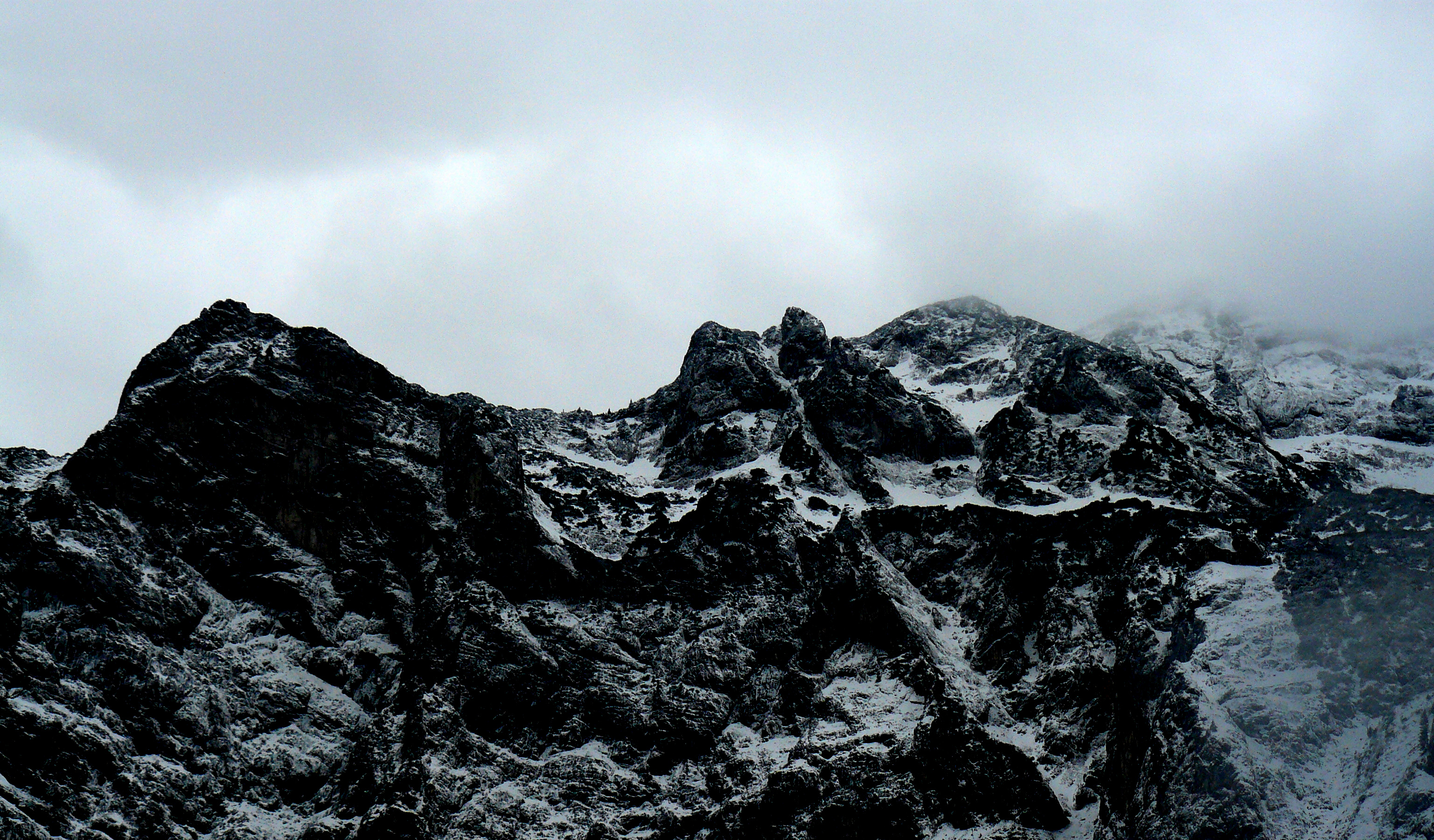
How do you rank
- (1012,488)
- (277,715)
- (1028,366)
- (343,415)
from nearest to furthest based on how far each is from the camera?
(277,715), (343,415), (1012,488), (1028,366)

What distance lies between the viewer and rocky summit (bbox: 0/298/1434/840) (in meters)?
76.8

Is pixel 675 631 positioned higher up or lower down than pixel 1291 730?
higher up

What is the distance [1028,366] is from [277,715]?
96.9m

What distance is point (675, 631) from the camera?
9625cm

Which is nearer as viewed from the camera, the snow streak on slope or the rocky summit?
the snow streak on slope

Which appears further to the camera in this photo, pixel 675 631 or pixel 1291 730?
pixel 675 631

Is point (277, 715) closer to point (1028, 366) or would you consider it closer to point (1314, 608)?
point (1314, 608)

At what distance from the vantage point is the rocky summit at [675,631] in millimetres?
76750

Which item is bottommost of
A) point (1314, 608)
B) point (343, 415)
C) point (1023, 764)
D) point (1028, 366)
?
point (1023, 764)

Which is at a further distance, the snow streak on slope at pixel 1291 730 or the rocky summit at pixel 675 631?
the rocky summit at pixel 675 631

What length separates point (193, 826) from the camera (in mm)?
79562

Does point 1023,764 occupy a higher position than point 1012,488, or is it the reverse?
point 1012,488

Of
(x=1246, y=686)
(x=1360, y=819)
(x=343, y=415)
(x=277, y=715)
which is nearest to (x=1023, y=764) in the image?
(x=1246, y=686)

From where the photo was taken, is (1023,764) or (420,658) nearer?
(1023,764)
